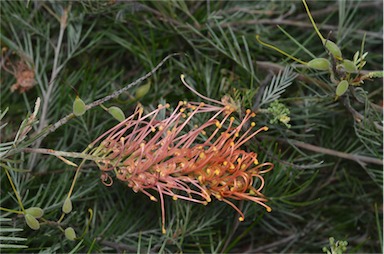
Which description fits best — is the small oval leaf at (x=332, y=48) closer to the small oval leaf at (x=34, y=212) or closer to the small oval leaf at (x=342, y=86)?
the small oval leaf at (x=342, y=86)

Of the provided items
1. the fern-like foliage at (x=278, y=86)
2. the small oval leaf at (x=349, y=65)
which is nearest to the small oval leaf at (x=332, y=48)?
the small oval leaf at (x=349, y=65)

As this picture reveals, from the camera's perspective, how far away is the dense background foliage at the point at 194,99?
0.63m

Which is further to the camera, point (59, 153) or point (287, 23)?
point (287, 23)

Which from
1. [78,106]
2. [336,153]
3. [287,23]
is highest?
[78,106]

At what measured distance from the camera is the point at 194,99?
673mm

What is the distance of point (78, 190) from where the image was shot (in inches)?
24.0

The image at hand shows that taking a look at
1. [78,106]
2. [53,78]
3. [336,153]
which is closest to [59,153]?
[78,106]

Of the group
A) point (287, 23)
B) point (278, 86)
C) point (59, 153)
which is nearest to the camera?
point (59, 153)

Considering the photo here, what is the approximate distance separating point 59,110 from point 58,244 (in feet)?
0.52

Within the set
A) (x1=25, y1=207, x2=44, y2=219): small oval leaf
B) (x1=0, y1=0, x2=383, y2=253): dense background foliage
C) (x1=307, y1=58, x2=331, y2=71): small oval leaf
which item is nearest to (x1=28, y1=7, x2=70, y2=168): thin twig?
(x1=0, y1=0, x2=383, y2=253): dense background foliage

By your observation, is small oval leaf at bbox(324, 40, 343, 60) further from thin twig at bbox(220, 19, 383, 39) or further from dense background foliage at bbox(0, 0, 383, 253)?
thin twig at bbox(220, 19, 383, 39)

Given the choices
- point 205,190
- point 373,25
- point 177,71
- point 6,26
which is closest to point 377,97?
point 373,25

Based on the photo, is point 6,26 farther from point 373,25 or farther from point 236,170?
point 373,25

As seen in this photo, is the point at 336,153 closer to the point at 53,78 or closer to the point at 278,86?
the point at 278,86
